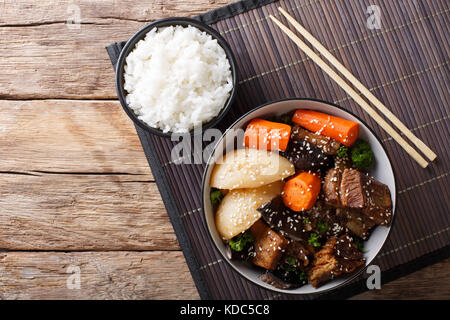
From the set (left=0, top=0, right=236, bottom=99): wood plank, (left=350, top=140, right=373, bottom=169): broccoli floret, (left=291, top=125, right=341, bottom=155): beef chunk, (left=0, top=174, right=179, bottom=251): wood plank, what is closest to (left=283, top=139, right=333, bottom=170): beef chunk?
(left=291, top=125, right=341, bottom=155): beef chunk

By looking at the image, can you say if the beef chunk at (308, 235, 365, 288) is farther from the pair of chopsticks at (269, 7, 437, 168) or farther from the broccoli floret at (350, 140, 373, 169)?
the pair of chopsticks at (269, 7, 437, 168)

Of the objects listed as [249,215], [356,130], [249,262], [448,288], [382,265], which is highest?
[356,130]

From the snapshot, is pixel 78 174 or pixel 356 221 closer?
pixel 356 221

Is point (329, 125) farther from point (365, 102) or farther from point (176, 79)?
point (176, 79)

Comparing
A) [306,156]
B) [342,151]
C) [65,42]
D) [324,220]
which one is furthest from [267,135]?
[65,42]

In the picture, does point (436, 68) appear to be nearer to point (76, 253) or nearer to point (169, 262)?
point (169, 262)
